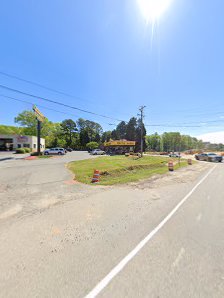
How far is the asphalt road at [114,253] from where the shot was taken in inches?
91.8

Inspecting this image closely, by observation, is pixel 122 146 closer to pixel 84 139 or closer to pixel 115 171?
pixel 115 171

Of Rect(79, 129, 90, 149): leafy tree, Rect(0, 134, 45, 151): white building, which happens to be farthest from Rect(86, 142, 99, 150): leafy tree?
Rect(0, 134, 45, 151): white building

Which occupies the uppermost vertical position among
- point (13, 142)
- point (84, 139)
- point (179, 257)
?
point (84, 139)

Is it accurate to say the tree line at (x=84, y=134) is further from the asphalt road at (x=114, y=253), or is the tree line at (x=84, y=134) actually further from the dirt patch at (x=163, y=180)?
the asphalt road at (x=114, y=253)

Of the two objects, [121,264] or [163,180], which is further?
[163,180]

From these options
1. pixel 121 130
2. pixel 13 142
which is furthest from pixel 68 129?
pixel 13 142

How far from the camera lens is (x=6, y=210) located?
17.9 ft

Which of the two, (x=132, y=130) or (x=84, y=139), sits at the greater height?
(x=132, y=130)

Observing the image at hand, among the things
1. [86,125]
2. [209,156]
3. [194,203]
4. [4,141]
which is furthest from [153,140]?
[194,203]

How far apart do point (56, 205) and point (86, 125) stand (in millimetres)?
101821

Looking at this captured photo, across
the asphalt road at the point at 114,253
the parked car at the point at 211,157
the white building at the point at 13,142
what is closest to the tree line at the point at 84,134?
the parked car at the point at 211,157

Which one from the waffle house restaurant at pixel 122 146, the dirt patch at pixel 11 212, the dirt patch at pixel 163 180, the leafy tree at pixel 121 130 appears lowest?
the dirt patch at pixel 163 180

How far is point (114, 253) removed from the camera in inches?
124

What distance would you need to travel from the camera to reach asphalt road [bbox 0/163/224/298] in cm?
233
